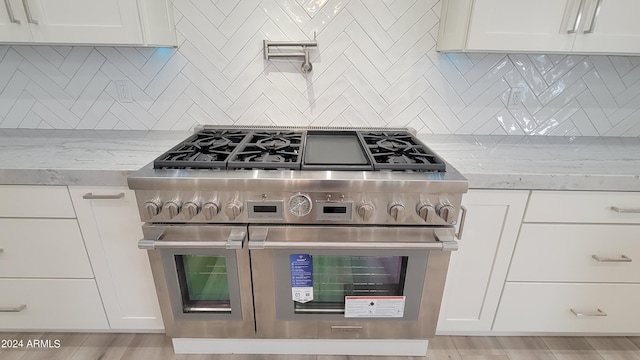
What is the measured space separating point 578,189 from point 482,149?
0.40 m

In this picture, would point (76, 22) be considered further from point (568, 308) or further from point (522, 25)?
point (568, 308)

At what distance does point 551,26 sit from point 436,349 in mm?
1516

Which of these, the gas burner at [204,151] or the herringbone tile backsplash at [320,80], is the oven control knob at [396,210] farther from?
the herringbone tile backsplash at [320,80]

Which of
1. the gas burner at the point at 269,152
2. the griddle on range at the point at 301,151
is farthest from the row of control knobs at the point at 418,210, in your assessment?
the gas burner at the point at 269,152

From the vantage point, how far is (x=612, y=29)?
1242mm

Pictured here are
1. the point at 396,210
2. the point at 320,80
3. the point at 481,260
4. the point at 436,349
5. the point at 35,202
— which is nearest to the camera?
the point at 396,210

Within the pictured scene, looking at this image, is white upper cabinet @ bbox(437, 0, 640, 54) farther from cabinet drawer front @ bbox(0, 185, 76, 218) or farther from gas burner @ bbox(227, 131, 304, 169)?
cabinet drawer front @ bbox(0, 185, 76, 218)

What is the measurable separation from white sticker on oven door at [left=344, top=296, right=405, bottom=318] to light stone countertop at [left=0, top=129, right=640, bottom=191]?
55cm

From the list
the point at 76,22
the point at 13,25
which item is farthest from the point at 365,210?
the point at 13,25

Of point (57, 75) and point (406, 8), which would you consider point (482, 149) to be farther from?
point (57, 75)

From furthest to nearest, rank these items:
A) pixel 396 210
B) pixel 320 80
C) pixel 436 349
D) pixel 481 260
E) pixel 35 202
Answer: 1. pixel 320 80
2. pixel 436 349
3. pixel 481 260
4. pixel 35 202
5. pixel 396 210

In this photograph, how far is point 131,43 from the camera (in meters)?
1.29

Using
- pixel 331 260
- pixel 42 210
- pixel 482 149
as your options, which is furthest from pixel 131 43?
pixel 482 149

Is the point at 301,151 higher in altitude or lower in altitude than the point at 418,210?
higher
